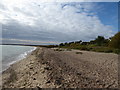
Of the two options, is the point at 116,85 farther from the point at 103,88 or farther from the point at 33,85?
the point at 33,85

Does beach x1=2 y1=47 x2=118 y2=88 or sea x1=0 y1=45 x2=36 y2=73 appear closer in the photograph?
beach x1=2 y1=47 x2=118 y2=88

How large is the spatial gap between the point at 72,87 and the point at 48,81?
4.54 feet

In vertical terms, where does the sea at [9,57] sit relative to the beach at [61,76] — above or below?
below

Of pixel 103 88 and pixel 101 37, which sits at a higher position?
pixel 101 37

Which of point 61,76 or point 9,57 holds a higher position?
point 61,76

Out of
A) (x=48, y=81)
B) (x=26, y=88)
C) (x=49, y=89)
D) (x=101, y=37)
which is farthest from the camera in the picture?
(x=101, y=37)

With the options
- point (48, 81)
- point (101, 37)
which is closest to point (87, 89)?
point (48, 81)

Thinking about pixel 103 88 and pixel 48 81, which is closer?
pixel 103 88

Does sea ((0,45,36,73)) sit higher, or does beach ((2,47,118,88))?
beach ((2,47,118,88))

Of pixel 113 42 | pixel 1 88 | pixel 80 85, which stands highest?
pixel 113 42

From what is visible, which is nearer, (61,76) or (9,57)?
(61,76)

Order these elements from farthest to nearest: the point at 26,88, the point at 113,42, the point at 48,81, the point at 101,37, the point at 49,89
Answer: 1. the point at 101,37
2. the point at 113,42
3. the point at 48,81
4. the point at 26,88
5. the point at 49,89

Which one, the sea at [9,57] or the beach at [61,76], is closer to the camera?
the beach at [61,76]

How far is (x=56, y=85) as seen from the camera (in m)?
5.06
